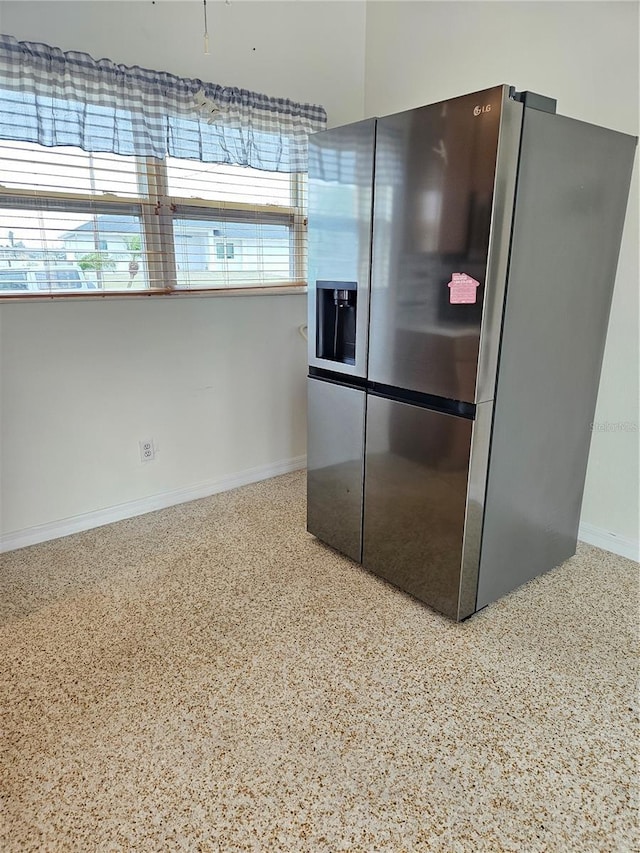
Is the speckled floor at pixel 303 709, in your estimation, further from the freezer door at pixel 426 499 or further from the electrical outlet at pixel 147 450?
the electrical outlet at pixel 147 450

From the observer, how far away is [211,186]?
2.75 metres

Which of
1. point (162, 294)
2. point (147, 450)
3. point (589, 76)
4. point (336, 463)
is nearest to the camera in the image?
point (589, 76)

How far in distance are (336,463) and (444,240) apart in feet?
3.40

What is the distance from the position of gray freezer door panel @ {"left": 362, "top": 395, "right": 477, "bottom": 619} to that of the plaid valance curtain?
161 cm

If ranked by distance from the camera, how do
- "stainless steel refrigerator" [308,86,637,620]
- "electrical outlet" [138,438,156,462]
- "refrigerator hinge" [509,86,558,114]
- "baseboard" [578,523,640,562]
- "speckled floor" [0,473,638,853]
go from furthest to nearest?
1. "electrical outlet" [138,438,156,462]
2. "baseboard" [578,523,640,562]
3. "stainless steel refrigerator" [308,86,637,620]
4. "refrigerator hinge" [509,86,558,114]
5. "speckled floor" [0,473,638,853]

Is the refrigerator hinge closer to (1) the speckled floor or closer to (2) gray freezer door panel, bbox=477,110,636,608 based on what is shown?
(2) gray freezer door panel, bbox=477,110,636,608

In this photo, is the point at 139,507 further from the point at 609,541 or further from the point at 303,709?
the point at 609,541

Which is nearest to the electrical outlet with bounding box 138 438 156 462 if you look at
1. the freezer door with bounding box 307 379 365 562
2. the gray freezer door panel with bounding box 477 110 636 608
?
the freezer door with bounding box 307 379 365 562

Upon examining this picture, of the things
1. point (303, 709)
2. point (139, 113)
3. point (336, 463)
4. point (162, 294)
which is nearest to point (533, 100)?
point (336, 463)

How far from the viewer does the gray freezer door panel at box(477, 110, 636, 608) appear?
169 centimetres

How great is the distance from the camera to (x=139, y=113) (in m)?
2.40

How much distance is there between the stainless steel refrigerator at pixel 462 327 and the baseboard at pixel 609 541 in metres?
0.24

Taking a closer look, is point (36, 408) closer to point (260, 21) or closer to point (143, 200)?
point (143, 200)

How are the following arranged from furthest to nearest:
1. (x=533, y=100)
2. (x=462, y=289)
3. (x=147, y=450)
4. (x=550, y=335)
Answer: (x=147, y=450)
(x=550, y=335)
(x=462, y=289)
(x=533, y=100)
